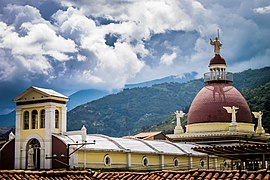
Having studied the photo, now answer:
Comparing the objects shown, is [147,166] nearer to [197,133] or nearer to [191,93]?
[197,133]

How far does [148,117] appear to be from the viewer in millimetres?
166875

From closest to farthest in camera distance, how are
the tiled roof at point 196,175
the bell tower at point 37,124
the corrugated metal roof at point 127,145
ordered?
the tiled roof at point 196,175
the corrugated metal roof at point 127,145
the bell tower at point 37,124

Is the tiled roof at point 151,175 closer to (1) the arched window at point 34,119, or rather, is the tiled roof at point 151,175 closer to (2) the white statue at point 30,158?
(2) the white statue at point 30,158

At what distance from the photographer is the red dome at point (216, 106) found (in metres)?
52.4

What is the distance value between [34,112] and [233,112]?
707 inches

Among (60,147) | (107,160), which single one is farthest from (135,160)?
(60,147)

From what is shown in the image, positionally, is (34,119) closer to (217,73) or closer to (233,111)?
(233,111)

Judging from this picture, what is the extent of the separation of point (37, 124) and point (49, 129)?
1.72 m

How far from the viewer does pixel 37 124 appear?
145 feet

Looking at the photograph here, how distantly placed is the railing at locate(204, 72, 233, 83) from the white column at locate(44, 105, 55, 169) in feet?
61.6

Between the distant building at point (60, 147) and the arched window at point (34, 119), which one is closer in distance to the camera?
the distant building at point (60, 147)

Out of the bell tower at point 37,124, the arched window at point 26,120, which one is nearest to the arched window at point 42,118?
the bell tower at point 37,124

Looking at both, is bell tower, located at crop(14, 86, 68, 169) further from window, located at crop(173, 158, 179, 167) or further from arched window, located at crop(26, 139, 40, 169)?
window, located at crop(173, 158, 179, 167)

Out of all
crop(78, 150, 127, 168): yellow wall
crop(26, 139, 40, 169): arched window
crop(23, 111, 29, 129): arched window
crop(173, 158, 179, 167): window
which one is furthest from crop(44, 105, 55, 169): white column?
crop(173, 158, 179, 167): window
